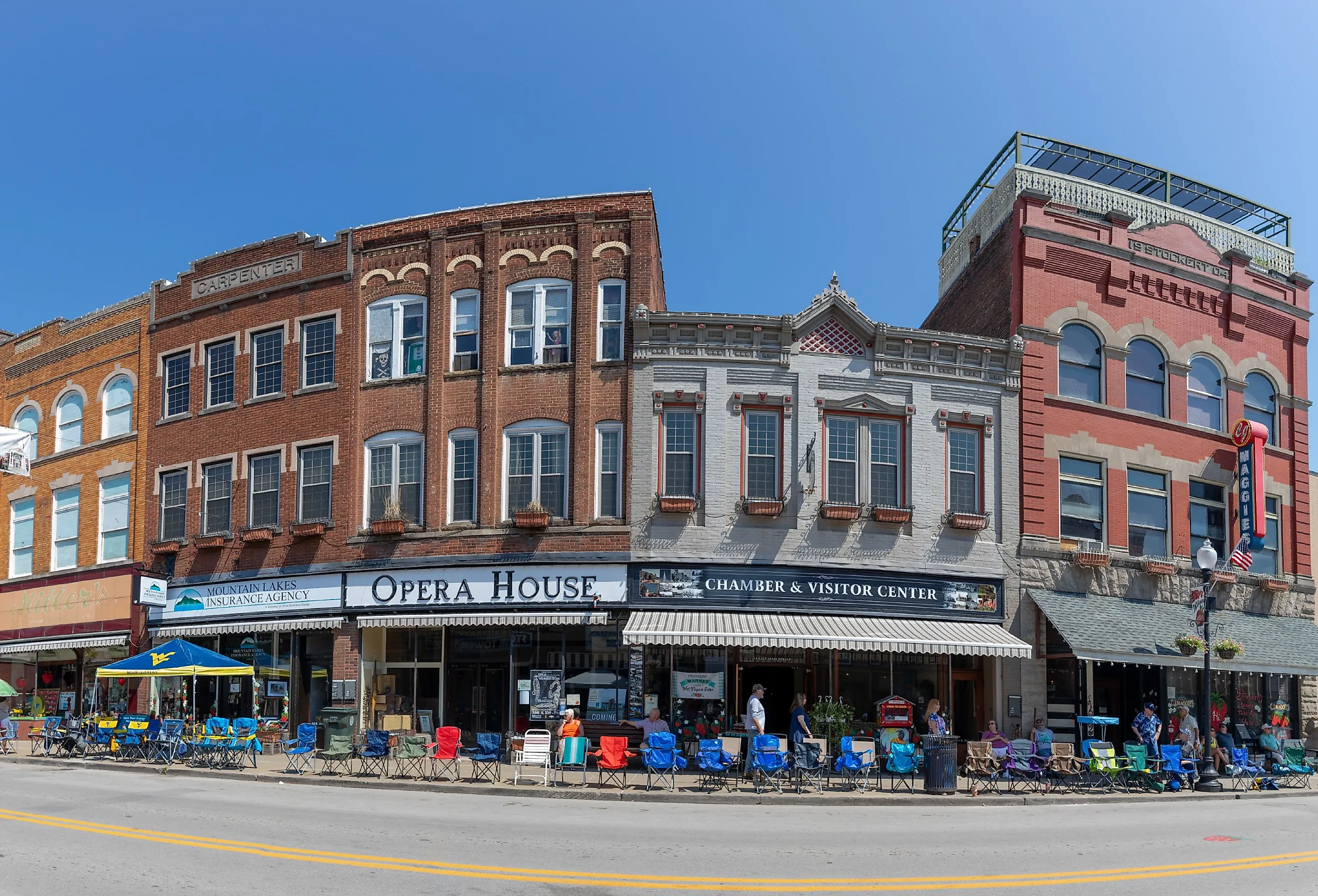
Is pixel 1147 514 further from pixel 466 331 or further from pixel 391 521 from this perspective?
pixel 391 521

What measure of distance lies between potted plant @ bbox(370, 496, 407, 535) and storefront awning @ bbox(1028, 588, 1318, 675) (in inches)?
566

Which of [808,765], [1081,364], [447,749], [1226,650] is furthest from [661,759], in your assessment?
[1081,364]

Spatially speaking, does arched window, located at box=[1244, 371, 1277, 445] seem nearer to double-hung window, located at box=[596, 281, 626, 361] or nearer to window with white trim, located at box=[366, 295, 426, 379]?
double-hung window, located at box=[596, 281, 626, 361]

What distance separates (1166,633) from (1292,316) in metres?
10.8

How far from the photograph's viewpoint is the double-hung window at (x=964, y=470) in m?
25.4

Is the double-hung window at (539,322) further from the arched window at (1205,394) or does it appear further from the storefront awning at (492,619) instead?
the arched window at (1205,394)

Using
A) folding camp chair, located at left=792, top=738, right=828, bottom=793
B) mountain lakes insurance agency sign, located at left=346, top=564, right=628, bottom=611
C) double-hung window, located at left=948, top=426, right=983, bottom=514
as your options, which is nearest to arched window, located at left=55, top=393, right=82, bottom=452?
mountain lakes insurance agency sign, located at left=346, top=564, right=628, bottom=611

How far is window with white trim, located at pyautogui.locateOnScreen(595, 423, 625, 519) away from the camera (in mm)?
24906

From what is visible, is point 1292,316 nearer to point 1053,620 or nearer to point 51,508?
point 1053,620

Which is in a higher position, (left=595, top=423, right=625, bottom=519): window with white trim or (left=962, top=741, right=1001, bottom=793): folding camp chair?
(left=595, top=423, right=625, bottom=519): window with white trim

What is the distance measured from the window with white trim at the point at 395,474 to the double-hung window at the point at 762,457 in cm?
771

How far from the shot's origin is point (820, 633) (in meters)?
22.8

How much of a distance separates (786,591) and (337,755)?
32.0 ft

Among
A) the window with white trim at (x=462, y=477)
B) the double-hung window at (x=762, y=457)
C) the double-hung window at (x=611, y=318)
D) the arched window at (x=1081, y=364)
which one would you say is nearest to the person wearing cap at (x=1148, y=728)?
the arched window at (x=1081, y=364)
